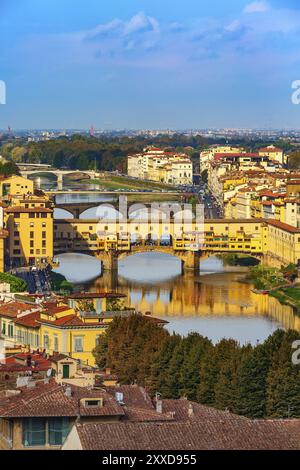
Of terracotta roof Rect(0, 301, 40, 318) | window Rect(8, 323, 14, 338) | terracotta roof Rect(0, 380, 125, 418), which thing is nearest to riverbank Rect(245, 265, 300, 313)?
terracotta roof Rect(0, 301, 40, 318)

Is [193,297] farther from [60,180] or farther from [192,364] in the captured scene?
[60,180]

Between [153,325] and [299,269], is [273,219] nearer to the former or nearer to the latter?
[299,269]

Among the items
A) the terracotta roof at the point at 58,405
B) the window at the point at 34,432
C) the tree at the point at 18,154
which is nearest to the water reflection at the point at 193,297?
the terracotta roof at the point at 58,405

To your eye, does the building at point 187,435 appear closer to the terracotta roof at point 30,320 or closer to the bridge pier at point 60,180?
the terracotta roof at point 30,320

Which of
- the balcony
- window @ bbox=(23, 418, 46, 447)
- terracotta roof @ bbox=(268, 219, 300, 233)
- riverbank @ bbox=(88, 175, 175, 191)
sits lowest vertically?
riverbank @ bbox=(88, 175, 175, 191)

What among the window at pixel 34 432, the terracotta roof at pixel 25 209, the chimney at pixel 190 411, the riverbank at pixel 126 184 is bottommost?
the riverbank at pixel 126 184

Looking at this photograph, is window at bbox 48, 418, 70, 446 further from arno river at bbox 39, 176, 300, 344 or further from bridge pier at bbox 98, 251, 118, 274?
bridge pier at bbox 98, 251, 118, 274
